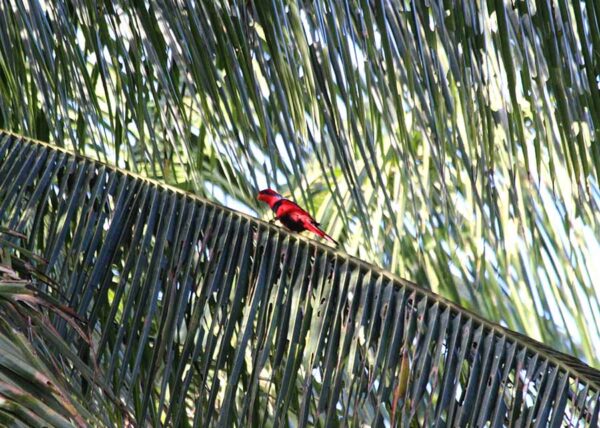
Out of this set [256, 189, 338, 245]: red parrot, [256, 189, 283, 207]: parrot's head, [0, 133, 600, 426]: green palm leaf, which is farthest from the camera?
[256, 189, 283, 207]: parrot's head

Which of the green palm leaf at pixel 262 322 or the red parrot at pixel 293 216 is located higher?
the red parrot at pixel 293 216

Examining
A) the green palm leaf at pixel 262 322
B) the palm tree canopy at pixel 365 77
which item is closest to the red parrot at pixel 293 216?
the palm tree canopy at pixel 365 77

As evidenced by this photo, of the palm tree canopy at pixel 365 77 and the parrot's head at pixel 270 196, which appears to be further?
the parrot's head at pixel 270 196

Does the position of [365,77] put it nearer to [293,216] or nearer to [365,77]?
[365,77]

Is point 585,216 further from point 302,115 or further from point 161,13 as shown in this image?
point 161,13

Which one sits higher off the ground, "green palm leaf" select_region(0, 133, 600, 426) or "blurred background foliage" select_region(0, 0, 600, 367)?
"blurred background foliage" select_region(0, 0, 600, 367)

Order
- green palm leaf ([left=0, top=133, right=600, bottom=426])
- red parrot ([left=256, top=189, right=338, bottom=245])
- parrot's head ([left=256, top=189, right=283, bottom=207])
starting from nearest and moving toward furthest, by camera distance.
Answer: green palm leaf ([left=0, top=133, right=600, bottom=426]) → red parrot ([left=256, top=189, right=338, bottom=245]) → parrot's head ([left=256, top=189, right=283, bottom=207])

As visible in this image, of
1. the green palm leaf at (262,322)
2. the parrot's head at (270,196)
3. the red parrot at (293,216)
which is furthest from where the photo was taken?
the parrot's head at (270,196)

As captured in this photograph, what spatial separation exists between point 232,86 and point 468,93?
0.56 m

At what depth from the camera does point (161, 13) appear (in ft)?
7.61

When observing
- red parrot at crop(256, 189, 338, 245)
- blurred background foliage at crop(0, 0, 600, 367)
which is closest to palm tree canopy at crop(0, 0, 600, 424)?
blurred background foliage at crop(0, 0, 600, 367)

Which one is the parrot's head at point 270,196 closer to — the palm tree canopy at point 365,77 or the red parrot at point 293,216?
the red parrot at point 293,216

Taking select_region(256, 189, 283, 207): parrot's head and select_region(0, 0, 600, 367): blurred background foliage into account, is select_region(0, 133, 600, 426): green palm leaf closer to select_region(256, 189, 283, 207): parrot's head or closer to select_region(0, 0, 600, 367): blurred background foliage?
select_region(0, 0, 600, 367): blurred background foliage

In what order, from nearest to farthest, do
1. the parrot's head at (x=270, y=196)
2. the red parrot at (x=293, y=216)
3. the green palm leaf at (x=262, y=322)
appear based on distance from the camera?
1. the green palm leaf at (x=262, y=322)
2. the red parrot at (x=293, y=216)
3. the parrot's head at (x=270, y=196)
